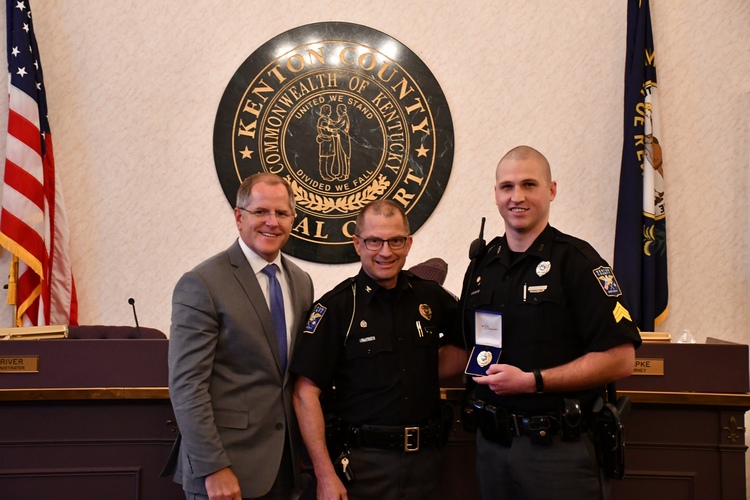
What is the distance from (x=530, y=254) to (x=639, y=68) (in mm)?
2169

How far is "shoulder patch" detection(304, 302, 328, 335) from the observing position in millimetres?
2055

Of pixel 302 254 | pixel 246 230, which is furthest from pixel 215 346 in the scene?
pixel 302 254

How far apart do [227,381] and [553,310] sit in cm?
98

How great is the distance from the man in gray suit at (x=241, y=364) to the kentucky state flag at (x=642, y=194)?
7.50ft

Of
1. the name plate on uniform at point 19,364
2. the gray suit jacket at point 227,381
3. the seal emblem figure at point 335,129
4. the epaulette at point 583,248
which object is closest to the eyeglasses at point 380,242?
the gray suit jacket at point 227,381

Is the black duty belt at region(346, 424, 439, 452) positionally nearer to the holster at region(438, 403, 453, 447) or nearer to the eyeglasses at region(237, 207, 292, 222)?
the holster at region(438, 403, 453, 447)

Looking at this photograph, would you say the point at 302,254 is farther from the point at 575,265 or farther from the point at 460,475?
the point at 575,265

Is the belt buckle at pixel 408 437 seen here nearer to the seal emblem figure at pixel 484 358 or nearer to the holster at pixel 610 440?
the seal emblem figure at pixel 484 358

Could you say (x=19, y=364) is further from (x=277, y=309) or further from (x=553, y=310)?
(x=553, y=310)

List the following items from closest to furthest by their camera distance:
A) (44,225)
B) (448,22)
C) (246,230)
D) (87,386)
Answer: (246,230)
(87,386)
(44,225)
(448,22)

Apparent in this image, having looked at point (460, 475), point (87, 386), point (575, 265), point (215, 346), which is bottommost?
point (460, 475)

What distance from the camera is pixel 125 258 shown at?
3.87m

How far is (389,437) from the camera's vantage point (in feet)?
6.54

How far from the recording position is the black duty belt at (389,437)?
78.5 inches
